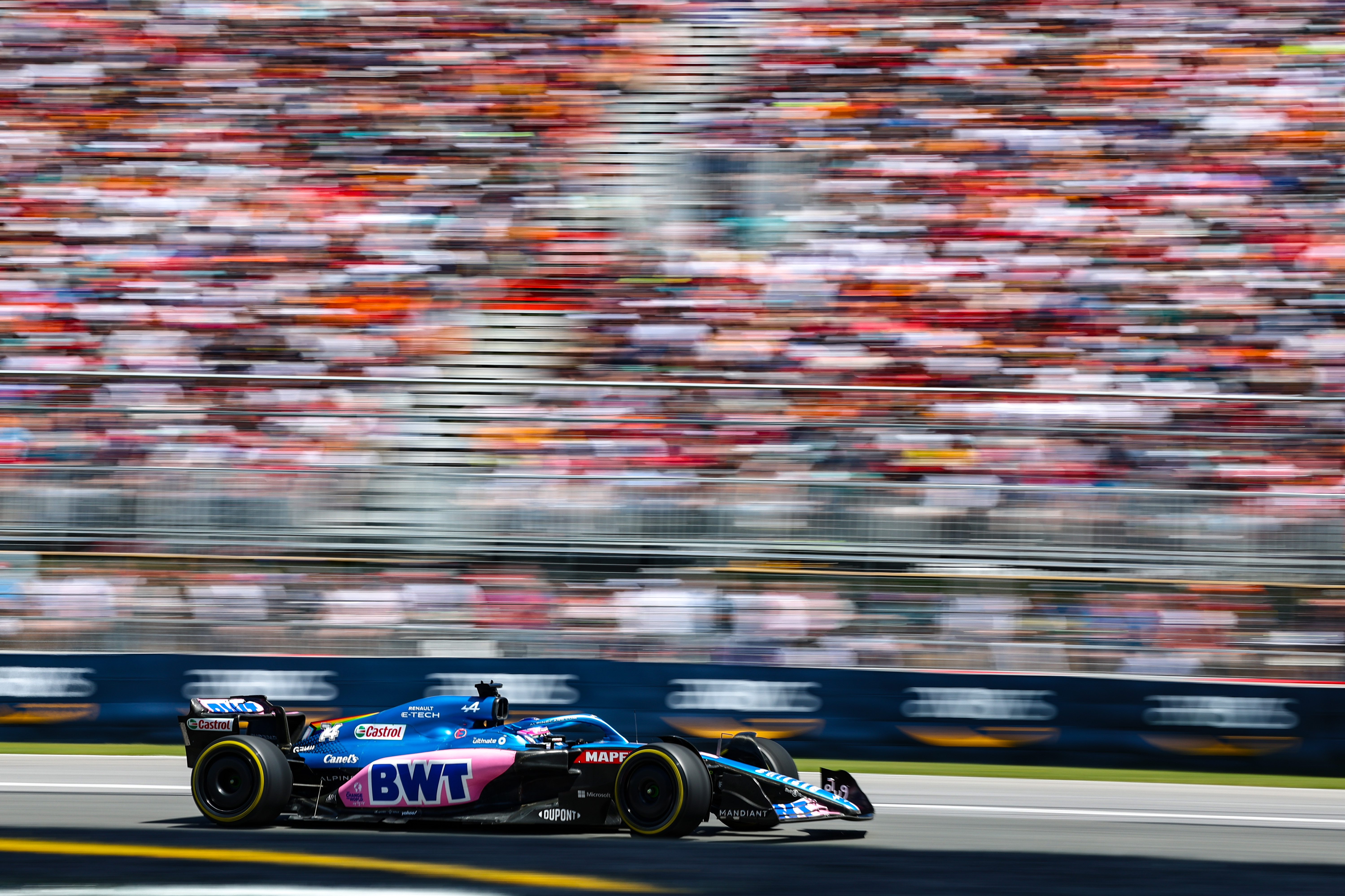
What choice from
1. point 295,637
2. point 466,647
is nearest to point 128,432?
point 295,637

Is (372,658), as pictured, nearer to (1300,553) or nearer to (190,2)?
(1300,553)

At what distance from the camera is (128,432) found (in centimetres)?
1103

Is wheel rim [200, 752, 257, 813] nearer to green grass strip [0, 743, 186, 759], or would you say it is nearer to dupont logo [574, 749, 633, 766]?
dupont logo [574, 749, 633, 766]

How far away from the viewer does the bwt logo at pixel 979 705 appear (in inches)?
397

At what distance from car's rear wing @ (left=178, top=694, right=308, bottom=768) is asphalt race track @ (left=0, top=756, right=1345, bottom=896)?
16.0 inches

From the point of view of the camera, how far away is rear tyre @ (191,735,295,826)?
24.0 feet

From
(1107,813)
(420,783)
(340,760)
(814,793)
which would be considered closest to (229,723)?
(340,760)

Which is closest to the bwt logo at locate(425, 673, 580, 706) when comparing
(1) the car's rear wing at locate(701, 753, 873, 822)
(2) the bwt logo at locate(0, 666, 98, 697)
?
(2) the bwt logo at locate(0, 666, 98, 697)

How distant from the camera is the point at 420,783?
7.21m

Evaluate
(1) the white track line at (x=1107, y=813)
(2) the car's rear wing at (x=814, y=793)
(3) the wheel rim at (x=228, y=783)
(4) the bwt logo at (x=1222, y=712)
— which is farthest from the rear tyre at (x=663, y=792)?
(4) the bwt logo at (x=1222, y=712)

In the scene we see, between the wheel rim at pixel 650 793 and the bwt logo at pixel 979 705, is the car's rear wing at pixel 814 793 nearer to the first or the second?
the wheel rim at pixel 650 793

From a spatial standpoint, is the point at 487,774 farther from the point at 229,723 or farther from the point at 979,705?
the point at 979,705

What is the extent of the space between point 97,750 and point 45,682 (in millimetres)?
610

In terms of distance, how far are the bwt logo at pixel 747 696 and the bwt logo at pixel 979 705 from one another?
25.0 inches
